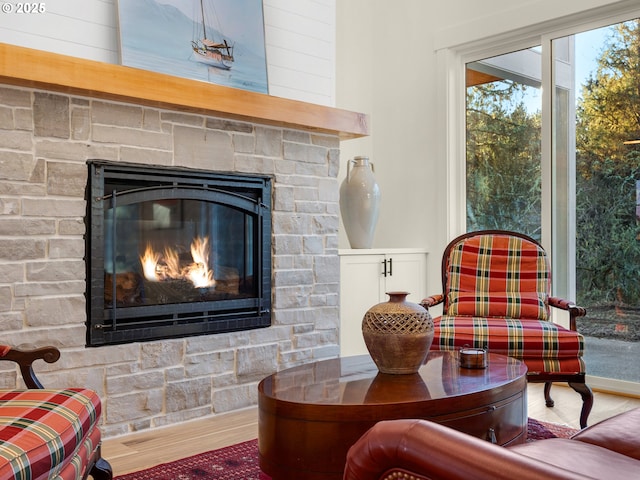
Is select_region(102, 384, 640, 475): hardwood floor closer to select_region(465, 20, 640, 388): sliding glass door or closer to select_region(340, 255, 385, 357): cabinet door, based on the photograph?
select_region(465, 20, 640, 388): sliding glass door

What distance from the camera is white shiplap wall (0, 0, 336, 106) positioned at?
8.74 ft

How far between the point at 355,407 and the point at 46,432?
2.52ft

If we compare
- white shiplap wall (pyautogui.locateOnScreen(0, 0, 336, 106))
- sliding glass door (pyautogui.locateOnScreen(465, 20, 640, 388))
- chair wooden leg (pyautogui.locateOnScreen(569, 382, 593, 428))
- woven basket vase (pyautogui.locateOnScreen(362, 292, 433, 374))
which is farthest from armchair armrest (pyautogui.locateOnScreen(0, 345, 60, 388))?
sliding glass door (pyautogui.locateOnScreen(465, 20, 640, 388))

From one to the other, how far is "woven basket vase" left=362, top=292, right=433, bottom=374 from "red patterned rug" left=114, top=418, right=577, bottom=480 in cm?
54

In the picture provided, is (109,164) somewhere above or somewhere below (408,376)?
above

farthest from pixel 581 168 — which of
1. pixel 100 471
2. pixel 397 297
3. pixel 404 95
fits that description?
pixel 100 471

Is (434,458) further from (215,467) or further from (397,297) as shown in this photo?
(215,467)

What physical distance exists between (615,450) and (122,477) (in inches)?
62.5

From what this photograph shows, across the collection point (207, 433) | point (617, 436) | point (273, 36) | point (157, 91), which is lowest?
point (207, 433)

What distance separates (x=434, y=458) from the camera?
0.79 m

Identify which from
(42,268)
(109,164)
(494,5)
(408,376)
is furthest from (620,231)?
(42,268)

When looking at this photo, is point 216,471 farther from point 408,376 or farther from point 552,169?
point 552,169

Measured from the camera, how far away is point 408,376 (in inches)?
82.5

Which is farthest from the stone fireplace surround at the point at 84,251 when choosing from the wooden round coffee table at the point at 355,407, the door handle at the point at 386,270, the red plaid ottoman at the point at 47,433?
the wooden round coffee table at the point at 355,407
